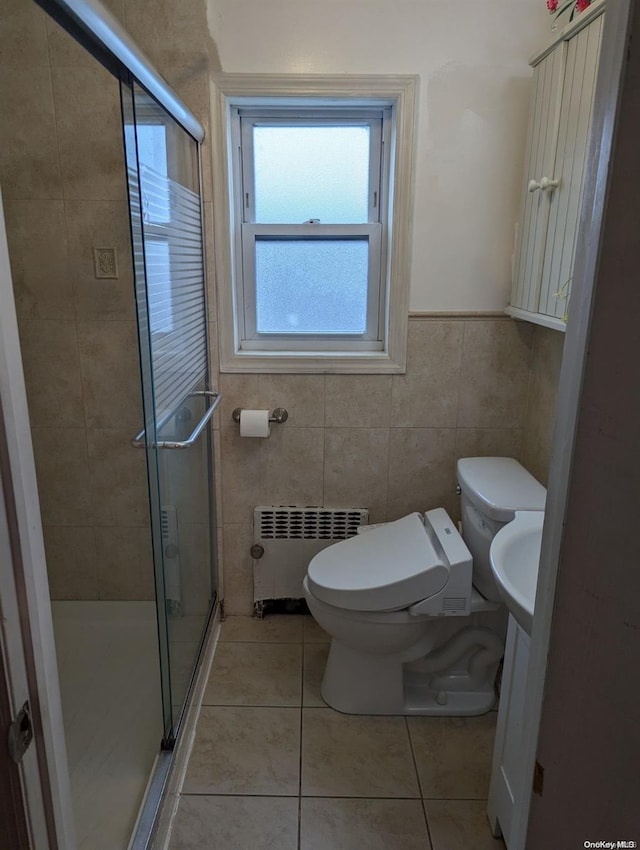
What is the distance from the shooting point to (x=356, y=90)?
75.6 inches

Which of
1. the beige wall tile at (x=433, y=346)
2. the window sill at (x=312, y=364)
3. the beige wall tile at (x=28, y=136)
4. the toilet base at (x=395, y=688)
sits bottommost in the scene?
the toilet base at (x=395, y=688)

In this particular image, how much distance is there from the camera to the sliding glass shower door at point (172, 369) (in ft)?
4.54

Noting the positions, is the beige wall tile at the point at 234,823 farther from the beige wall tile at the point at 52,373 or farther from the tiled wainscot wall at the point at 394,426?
the beige wall tile at the point at 52,373

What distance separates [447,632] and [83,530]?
4.56 ft

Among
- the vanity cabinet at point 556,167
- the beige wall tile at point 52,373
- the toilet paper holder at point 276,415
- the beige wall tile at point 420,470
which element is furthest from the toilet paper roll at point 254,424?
the vanity cabinet at point 556,167

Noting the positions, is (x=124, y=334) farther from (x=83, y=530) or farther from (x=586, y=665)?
(x=586, y=665)

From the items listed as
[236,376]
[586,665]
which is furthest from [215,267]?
[586,665]

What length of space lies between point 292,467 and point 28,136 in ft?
4.72

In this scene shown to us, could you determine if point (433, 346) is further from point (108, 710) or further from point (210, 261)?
Result: point (108, 710)

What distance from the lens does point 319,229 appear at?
2174 millimetres

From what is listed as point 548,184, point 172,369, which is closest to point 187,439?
point 172,369

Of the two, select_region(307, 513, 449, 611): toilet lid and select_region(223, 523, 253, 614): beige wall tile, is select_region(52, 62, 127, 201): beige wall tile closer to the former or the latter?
select_region(223, 523, 253, 614): beige wall tile

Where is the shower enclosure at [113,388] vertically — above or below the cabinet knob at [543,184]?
below

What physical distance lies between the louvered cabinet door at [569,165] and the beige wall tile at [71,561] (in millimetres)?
1838
